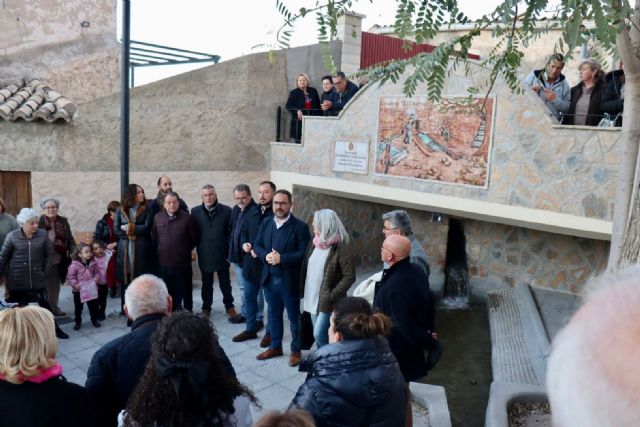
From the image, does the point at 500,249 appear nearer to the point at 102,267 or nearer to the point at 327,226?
the point at 327,226

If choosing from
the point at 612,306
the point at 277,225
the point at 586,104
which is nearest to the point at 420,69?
the point at 277,225

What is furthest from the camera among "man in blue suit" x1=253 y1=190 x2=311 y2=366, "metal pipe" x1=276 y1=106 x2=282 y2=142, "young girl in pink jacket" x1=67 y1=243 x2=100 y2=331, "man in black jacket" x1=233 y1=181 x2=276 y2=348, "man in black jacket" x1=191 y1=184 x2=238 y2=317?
"metal pipe" x1=276 y1=106 x2=282 y2=142

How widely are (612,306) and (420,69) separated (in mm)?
3363

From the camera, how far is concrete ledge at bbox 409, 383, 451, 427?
400 centimetres

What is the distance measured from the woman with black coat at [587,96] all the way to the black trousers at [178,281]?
17.2 ft

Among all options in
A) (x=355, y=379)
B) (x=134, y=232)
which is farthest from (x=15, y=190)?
(x=355, y=379)

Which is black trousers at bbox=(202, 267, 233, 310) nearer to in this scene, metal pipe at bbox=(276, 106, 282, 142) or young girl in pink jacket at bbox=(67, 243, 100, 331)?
young girl in pink jacket at bbox=(67, 243, 100, 331)

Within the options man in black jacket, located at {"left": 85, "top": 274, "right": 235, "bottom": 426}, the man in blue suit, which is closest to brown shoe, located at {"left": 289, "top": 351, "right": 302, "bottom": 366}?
the man in blue suit

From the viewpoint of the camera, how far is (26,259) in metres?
5.82

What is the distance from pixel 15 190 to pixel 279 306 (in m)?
5.10

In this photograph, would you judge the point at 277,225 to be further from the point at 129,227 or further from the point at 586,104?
the point at 586,104

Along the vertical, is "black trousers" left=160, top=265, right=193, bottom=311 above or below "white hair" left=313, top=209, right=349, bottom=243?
below

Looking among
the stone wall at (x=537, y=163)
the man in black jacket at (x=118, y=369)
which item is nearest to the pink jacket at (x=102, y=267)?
the man in black jacket at (x=118, y=369)

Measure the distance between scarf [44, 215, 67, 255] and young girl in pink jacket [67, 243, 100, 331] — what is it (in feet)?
0.57
